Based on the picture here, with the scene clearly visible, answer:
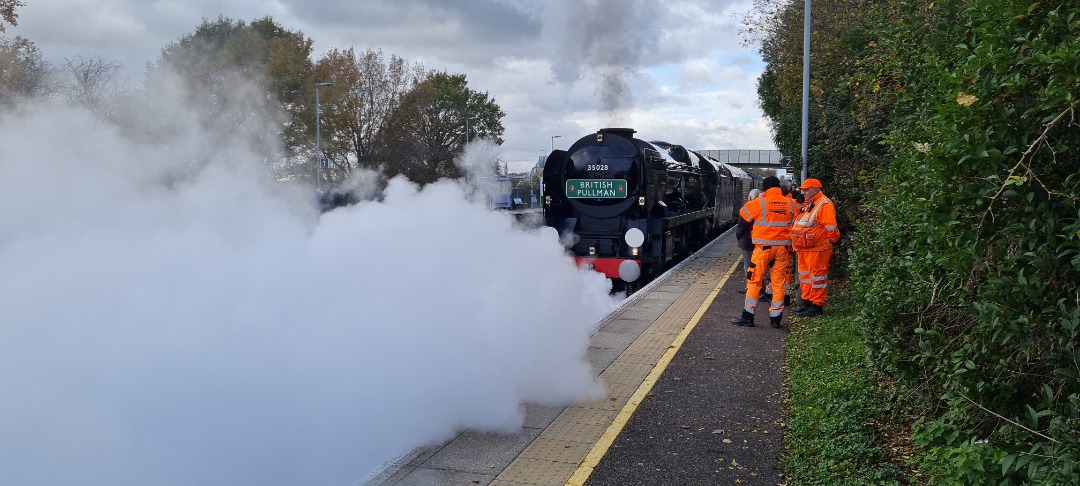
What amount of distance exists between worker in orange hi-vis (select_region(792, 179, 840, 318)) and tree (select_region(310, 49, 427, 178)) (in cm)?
1618

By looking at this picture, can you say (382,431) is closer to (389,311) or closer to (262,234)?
(389,311)

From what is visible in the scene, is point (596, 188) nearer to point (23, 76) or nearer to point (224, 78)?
point (224, 78)

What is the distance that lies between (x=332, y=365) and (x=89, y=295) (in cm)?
141

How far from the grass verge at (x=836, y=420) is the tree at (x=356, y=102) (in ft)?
58.8

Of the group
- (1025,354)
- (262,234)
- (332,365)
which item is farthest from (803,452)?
(262,234)

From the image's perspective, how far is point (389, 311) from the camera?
17.0ft

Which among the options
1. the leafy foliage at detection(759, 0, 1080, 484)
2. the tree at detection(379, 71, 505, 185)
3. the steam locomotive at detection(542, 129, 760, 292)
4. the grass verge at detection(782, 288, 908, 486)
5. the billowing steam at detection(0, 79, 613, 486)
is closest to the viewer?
the leafy foliage at detection(759, 0, 1080, 484)

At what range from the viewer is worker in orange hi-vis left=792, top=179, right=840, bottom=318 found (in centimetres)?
913

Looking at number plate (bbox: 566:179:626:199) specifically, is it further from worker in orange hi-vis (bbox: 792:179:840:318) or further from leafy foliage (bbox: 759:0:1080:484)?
leafy foliage (bbox: 759:0:1080:484)

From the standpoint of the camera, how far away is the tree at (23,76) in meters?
6.43

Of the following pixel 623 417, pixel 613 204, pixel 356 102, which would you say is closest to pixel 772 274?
pixel 623 417

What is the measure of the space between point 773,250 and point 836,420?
432 cm

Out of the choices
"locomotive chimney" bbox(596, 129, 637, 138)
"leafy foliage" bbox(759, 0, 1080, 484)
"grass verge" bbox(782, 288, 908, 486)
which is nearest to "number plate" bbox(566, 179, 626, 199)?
"locomotive chimney" bbox(596, 129, 637, 138)

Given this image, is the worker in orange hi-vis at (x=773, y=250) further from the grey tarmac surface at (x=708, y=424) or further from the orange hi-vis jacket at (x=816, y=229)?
the grey tarmac surface at (x=708, y=424)
